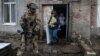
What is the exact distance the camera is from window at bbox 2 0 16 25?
15109 mm

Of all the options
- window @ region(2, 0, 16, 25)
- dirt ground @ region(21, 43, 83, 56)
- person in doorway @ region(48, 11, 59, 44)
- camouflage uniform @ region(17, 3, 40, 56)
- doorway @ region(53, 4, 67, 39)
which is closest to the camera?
camouflage uniform @ region(17, 3, 40, 56)

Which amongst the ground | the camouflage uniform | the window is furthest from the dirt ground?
the window

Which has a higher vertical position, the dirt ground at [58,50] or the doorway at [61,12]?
the doorway at [61,12]

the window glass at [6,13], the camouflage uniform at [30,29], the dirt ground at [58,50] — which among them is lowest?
the dirt ground at [58,50]

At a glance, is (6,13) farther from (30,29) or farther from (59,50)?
(30,29)

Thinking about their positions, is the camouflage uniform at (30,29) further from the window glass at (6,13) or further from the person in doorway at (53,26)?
the window glass at (6,13)

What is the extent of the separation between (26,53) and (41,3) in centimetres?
407

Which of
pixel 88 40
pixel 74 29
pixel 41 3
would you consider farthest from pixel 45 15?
pixel 88 40

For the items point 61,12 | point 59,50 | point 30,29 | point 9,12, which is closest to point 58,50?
point 59,50

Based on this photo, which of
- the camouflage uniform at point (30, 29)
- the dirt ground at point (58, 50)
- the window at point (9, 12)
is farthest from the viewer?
the window at point (9, 12)

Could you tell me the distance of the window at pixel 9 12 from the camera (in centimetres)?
1511

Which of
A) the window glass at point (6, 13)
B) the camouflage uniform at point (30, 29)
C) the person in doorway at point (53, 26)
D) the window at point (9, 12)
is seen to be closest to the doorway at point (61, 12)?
the person in doorway at point (53, 26)

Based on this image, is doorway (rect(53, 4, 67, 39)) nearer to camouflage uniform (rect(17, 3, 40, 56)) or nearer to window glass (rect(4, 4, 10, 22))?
window glass (rect(4, 4, 10, 22))

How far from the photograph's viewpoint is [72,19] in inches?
572
